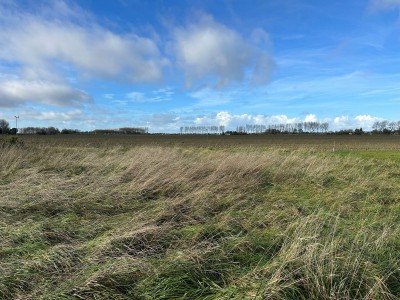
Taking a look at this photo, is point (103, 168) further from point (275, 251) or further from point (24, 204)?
point (275, 251)

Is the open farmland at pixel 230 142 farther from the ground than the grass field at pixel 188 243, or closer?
farther from the ground

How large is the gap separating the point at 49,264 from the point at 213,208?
12.6 feet

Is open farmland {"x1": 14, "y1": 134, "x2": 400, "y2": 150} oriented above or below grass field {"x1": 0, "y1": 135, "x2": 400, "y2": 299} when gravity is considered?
above

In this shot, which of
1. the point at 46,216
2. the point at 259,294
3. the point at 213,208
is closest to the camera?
the point at 259,294

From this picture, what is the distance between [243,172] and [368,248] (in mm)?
7177

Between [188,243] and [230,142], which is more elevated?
[230,142]

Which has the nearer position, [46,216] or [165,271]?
[165,271]

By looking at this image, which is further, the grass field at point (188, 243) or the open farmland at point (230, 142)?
the open farmland at point (230, 142)

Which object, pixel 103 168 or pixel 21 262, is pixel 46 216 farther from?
pixel 103 168

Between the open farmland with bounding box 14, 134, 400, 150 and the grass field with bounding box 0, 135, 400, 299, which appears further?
the open farmland with bounding box 14, 134, 400, 150

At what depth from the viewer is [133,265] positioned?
3766 millimetres

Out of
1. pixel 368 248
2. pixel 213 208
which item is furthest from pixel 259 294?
pixel 213 208

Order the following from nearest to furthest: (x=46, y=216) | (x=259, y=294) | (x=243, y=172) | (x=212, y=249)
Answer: (x=259, y=294) → (x=212, y=249) → (x=46, y=216) → (x=243, y=172)

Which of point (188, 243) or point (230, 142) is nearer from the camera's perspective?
point (188, 243)
